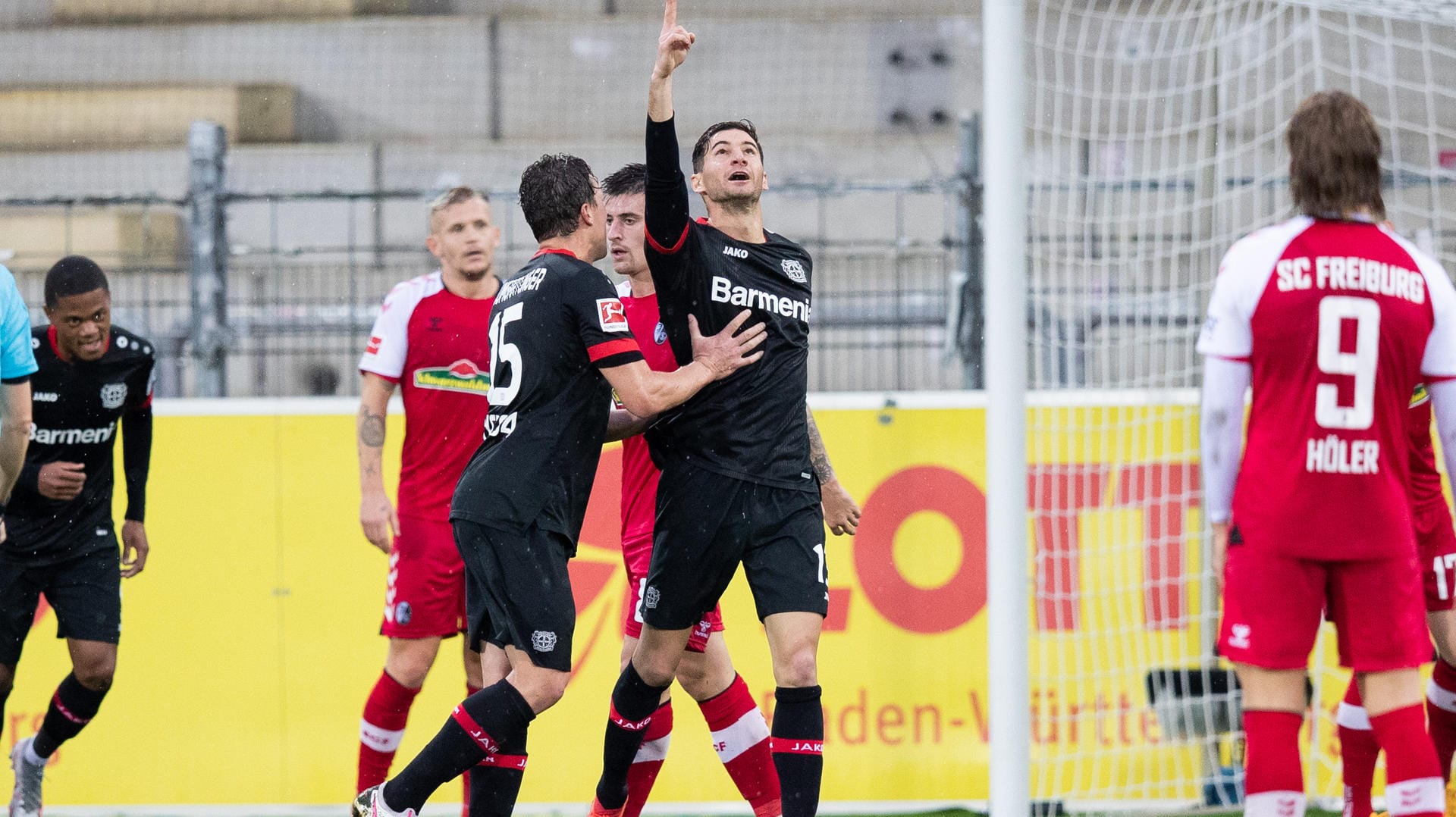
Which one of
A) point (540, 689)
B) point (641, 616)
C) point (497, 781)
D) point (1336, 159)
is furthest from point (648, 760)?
point (1336, 159)

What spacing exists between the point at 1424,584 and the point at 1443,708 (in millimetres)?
474

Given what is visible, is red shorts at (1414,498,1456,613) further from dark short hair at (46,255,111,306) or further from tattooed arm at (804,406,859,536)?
dark short hair at (46,255,111,306)

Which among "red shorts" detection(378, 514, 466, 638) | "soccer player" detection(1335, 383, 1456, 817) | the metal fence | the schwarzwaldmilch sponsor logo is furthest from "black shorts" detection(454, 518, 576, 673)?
the metal fence

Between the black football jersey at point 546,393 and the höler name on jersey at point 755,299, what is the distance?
32 centimetres

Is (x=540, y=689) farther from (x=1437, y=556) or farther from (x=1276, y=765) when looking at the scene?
(x=1437, y=556)

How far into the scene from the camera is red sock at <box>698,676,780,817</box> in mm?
4574

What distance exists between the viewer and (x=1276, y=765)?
328 cm

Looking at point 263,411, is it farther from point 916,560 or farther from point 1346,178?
point 1346,178

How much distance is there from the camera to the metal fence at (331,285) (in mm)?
6625

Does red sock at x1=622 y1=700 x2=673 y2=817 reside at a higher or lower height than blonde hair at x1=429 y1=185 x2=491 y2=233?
lower

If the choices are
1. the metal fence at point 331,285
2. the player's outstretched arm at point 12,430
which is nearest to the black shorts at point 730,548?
the player's outstretched arm at point 12,430

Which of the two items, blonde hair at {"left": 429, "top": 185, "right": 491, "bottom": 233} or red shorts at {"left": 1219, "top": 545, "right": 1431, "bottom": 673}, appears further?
blonde hair at {"left": 429, "top": 185, "right": 491, "bottom": 233}

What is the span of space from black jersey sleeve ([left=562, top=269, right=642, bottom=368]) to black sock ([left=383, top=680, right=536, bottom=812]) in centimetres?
95

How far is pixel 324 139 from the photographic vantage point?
38.5ft
